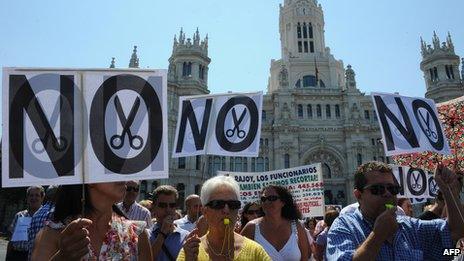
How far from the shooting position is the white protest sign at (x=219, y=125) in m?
6.96

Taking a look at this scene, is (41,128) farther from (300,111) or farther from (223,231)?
(300,111)

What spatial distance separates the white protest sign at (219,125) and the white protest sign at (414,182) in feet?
19.1

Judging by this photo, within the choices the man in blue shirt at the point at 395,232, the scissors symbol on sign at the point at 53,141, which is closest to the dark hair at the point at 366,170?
the man in blue shirt at the point at 395,232

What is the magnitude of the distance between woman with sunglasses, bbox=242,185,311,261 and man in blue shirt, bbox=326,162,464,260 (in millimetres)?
1643

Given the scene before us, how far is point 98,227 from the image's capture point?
2.75 metres

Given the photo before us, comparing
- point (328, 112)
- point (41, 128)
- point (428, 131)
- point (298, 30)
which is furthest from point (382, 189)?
point (298, 30)

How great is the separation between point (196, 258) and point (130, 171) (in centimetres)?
93

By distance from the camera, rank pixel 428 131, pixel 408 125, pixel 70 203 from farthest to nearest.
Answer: pixel 428 131, pixel 408 125, pixel 70 203

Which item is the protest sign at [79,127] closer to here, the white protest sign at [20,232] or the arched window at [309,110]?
the white protest sign at [20,232]

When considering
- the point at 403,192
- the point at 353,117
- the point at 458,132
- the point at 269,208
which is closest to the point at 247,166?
the point at 353,117

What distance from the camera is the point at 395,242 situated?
2855 millimetres

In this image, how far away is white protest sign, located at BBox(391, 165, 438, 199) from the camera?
10922 mm

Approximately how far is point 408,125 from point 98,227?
4881 mm

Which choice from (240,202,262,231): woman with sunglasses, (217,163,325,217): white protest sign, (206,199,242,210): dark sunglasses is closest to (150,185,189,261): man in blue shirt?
(206,199,242,210): dark sunglasses
